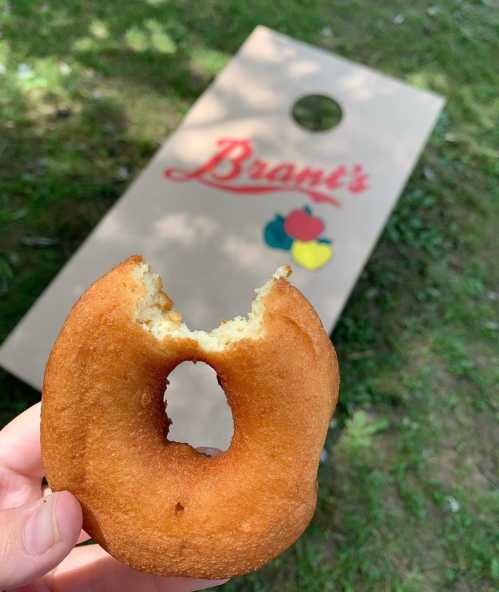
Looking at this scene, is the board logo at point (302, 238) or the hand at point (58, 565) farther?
the board logo at point (302, 238)

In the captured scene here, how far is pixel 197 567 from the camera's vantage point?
1.31 meters

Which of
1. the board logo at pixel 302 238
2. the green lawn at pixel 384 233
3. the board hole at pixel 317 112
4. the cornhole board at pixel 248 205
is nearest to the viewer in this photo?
the green lawn at pixel 384 233

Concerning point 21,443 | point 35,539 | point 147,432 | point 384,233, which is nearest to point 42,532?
point 35,539

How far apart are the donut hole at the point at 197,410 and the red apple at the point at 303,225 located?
33.9 inches

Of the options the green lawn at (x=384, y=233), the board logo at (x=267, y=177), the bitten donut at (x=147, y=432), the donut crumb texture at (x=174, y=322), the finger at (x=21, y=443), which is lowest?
the green lawn at (x=384, y=233)

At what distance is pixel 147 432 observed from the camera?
4.39 feet

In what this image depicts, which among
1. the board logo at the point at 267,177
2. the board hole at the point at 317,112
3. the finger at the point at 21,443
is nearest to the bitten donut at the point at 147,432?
the finger at the point at 21,443

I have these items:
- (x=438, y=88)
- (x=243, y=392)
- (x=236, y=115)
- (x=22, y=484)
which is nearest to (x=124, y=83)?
(x=236, y=115)

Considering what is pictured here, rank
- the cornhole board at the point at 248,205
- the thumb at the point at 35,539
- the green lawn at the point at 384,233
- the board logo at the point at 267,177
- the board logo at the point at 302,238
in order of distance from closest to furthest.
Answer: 1. the thumb at the point at 35,539
2. the green lawn at the point at 384,233
3. the cornhole board at the point at 248,205
4. the board logo at the point at 302,238
5. the board logo at the point at 267,177

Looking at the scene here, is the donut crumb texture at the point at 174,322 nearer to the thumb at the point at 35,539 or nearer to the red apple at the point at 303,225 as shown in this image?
the thumb at the point at 35,539

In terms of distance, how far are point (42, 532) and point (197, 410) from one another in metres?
1.30

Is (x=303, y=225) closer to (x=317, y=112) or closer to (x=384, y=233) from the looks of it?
(x=384, y=233)

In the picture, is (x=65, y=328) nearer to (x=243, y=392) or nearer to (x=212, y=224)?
(x=243, y=392)

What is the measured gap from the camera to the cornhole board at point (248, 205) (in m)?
2.79
